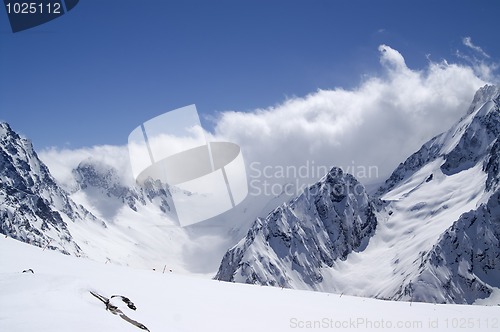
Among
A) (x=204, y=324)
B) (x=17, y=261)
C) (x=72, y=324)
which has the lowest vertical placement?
(x=204, y=324)

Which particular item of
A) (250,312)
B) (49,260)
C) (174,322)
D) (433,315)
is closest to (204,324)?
(174,322)

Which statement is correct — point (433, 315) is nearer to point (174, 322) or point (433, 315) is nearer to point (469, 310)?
point (469, 310)

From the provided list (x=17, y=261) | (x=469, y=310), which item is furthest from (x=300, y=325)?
(x=469, y=310)

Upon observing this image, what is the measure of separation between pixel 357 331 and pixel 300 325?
1.64 metres

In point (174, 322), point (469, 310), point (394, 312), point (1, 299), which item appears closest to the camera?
point (1, 299)

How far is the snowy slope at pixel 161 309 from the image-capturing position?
6.12m

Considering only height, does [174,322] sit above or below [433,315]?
above

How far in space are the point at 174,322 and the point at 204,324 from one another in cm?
71

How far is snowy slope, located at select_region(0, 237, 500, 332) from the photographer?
241 inches

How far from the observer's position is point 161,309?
8.88m

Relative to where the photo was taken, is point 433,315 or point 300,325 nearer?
point 300,325

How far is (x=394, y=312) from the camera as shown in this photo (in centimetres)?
1457

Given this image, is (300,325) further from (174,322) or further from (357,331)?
(174,322)

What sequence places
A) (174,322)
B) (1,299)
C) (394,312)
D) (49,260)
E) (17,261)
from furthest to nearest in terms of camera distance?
(394,312)
(49,260)
(17,261)
(174,322)
(1,299)
